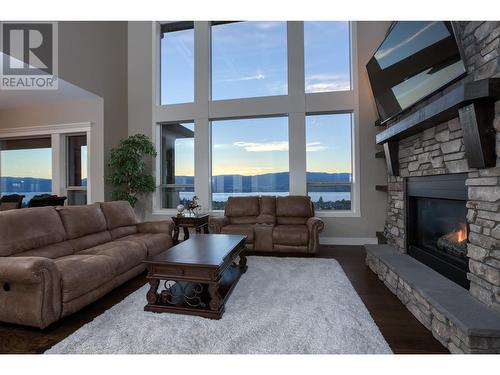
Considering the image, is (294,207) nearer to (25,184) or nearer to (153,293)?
(153,293)

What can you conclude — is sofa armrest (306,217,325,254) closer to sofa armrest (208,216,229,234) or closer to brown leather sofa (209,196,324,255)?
brown leather sofa (209,196,324,255)

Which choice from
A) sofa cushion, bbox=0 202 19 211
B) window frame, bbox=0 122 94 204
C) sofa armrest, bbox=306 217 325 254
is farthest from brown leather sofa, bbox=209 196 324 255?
sofa cushion, bbox=0 202 19 211

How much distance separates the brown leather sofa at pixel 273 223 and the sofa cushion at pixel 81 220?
1.65 meters

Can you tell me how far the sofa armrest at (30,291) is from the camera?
172 cm

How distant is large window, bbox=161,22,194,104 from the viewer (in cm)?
532

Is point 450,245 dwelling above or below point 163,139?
below

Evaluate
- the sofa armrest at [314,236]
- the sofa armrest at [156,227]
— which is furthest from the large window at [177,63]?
the sofa armrest at [314,236]

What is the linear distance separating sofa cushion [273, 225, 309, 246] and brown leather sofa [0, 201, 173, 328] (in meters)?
1.63

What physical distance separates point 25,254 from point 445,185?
3.98 meters

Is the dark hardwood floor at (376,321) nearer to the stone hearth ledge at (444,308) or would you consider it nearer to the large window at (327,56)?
the stone hearth ledge at (444,308)

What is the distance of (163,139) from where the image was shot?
5.54 meters
